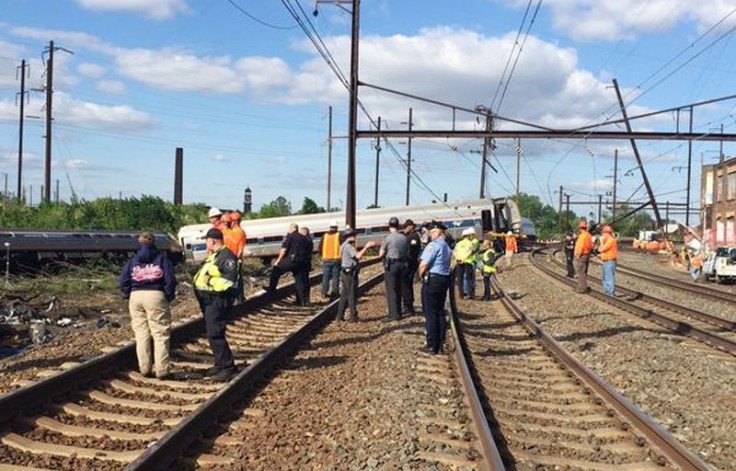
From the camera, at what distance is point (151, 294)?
8734mm

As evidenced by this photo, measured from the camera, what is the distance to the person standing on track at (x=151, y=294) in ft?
28.7

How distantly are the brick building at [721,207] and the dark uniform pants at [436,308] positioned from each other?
47.5m

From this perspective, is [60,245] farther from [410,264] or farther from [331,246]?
[410,264]

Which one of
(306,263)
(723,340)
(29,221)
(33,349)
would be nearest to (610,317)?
(723,340)

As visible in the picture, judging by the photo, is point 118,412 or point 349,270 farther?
point 349,270

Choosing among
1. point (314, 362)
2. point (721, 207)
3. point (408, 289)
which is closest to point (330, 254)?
point (408, 289)

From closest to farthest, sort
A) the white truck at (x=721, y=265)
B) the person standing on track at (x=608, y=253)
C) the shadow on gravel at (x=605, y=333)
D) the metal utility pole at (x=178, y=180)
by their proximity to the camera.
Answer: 1. the shadow on gravel at (x=605, y=333)
2. the person standing on track at (x=608, y=253)
3. the white truck at (x=721, y=265)
4. the metal utility pole at (x=178, y=180)

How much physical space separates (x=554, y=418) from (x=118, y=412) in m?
4.21

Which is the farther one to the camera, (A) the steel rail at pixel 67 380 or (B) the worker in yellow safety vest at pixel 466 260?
(B) the worker in yellow safety vest at pixel 466 260

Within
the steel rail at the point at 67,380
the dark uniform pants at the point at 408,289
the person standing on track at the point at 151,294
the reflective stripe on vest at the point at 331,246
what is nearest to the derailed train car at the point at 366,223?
the reflective stripe on vest at the point at 331,246

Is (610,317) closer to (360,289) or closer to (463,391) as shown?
(360,289)

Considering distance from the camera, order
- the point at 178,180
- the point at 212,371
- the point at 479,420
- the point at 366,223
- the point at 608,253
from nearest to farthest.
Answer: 1. the point at 479,420
2. the point at 212,371
3. the point at 608,253
4. the point at 366,223
5. the point at 178,180

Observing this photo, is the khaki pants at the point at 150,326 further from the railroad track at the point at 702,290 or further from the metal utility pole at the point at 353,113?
the railroad track at the point at 702,290

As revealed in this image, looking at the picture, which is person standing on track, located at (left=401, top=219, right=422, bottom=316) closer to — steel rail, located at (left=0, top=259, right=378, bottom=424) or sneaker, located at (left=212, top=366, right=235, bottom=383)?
steel rail, located at (left=0, top=259, right=378, bottom=424)
